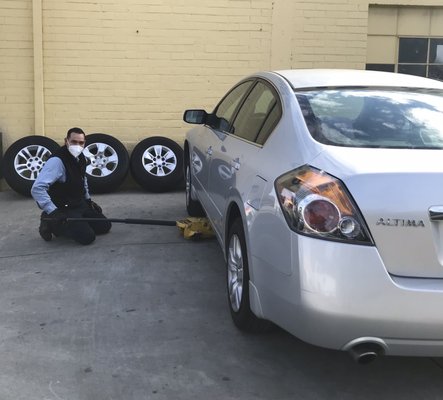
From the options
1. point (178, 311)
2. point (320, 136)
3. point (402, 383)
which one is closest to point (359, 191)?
point (320, 136)

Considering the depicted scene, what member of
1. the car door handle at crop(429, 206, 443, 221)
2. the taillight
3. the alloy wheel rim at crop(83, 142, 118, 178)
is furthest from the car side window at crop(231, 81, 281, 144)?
the alloy wheel rim at crop(83, 142, 118, 178)

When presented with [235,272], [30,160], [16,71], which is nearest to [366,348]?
[235,272]

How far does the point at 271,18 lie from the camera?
871 cm

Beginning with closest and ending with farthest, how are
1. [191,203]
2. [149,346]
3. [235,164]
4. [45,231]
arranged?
[149,346]
[235,164]
[45,231]
[191,203]

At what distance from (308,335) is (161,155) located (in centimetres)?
606

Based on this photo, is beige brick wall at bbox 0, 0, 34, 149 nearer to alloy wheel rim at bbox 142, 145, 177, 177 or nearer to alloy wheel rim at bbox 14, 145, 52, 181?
alloy wheel rim at bbox 14, 145, 52, 181

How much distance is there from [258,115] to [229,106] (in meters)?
1.17

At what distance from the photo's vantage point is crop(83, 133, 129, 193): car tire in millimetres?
8109

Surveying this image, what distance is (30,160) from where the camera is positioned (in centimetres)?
799

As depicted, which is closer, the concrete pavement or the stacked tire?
the concrete pavement

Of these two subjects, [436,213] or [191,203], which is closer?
[436,213]

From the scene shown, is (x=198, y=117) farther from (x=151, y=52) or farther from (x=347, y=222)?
(x=151, y=52)

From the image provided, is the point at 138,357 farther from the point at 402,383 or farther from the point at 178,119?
the point at 178,119

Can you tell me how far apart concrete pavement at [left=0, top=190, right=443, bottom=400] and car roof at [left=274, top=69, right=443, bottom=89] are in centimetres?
165
